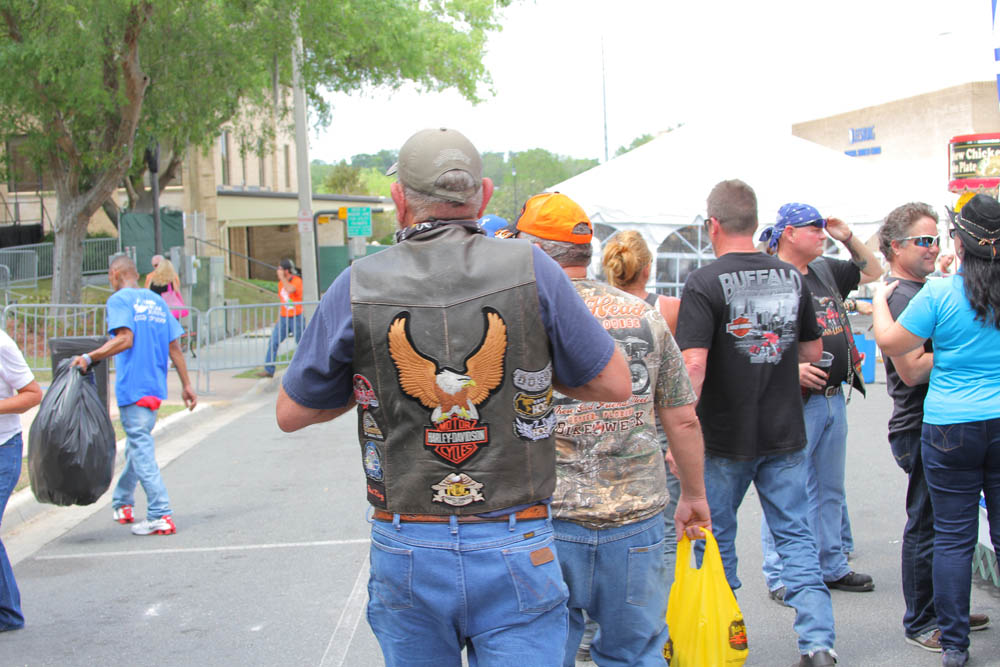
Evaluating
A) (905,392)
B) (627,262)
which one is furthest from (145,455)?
(905,392)

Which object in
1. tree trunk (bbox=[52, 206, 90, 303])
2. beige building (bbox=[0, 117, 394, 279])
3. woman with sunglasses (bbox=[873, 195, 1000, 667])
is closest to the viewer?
woman with sunglasses (bbox=[873, 195, 1000, 667])

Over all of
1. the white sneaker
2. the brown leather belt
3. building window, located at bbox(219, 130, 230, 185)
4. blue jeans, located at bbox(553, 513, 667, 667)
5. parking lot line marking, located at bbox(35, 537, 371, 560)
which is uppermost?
building window, located at bbox(219, 130, 230, 185)

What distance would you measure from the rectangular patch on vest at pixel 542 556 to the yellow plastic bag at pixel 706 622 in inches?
46.4

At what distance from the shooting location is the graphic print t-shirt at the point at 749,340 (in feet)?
13.4

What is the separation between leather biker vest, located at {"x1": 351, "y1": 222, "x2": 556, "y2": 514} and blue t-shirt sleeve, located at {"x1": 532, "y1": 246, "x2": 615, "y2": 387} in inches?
1.2

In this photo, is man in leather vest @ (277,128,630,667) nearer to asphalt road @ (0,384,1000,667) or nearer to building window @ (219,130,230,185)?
asphalt road @ (0,384,1000,667)

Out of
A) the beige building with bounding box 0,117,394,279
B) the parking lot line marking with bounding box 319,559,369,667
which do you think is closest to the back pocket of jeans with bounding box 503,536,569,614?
the parking lot line marking with bounding box 319,559,369,667

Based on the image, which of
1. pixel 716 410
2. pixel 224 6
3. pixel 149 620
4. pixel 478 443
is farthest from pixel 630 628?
pixel 224 6

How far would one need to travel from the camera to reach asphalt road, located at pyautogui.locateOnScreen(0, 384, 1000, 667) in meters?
4.73

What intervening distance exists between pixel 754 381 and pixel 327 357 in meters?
2.25

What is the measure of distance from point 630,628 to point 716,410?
137 cm

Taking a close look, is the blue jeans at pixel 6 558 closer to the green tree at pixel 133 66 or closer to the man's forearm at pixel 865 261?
the man's forearm at pixel 865 261

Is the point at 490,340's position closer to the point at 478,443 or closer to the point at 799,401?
the point at 478,443

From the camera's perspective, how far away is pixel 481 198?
255 cm
